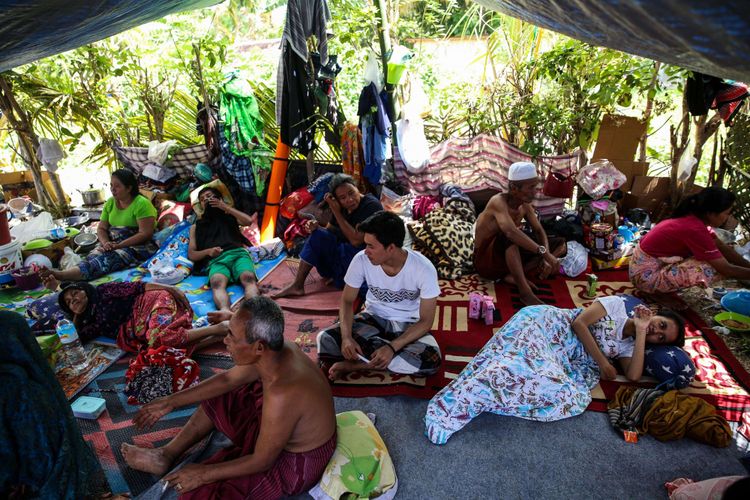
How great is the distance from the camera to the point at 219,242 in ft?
14.3

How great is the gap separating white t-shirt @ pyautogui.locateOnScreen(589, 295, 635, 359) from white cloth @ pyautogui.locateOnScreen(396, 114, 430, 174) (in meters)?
3.05

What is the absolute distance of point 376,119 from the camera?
4.96 metres

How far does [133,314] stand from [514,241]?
3.14 meters

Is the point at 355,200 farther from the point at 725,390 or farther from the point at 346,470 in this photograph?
the point at 725,390

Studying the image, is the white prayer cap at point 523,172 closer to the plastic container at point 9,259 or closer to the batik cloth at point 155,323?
the batik cloth at point 155,323

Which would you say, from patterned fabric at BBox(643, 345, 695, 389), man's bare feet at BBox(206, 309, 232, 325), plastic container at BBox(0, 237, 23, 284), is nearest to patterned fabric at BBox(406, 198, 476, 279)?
patterned fabric at BBox(643, 345, 695, 389)

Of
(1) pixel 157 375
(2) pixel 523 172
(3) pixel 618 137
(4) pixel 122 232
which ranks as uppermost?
(3) pixel 618 137

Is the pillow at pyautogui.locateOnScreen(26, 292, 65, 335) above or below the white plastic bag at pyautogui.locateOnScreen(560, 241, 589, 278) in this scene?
above

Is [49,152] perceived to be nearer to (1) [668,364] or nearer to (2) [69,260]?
(2) [69,260]

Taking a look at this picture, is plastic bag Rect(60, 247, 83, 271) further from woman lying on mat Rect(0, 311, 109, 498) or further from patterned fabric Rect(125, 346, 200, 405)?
woman lying on mat Rect(0, 311, 109, 498)

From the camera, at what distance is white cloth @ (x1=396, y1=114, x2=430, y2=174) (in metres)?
5.21

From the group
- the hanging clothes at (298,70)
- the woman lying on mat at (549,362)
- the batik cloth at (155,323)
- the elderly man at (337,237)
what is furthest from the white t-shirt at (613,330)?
the hanging clothes at (298,70)

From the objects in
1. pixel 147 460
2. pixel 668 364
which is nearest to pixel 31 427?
pixel 147 460

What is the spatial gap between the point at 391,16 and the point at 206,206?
348cm
